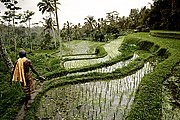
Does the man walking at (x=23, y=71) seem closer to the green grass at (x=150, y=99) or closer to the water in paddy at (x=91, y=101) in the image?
the water in paddy at (x=91, y=101)

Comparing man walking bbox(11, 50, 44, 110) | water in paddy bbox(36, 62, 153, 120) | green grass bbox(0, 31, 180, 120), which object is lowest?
water in paddy bbox(36, 62, 153, 120)

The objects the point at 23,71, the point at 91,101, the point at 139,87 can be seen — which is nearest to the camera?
the point at 23,71

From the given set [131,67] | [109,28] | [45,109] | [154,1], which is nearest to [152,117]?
[45,109]

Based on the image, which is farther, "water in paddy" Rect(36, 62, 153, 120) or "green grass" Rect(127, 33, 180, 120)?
"water in paddy" Rect(36, 62, 153, 120)

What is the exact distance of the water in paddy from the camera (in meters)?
4.95

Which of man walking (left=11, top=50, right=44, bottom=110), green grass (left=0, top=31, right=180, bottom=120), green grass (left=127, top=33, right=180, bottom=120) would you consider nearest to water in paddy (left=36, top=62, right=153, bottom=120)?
green grass (left=0, top=31, right=180, bottom=120)

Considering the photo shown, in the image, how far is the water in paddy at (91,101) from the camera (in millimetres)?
4947

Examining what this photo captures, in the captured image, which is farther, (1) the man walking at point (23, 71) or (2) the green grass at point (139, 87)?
(1) the man walking at point (23, 71)

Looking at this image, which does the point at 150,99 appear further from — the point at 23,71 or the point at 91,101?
the point at 23,71

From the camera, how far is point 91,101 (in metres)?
5.85

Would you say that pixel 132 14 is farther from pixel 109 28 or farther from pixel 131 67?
pixel 131 67

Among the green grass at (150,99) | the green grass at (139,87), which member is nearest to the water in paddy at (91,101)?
the green grass at (139,87)

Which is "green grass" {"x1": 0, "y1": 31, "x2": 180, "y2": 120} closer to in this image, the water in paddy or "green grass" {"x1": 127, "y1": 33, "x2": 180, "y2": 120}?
"green grass" {"x1": 127, "y1": 33, "x2": 180, "y2": 120}

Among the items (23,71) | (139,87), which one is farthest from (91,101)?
(23,71)
